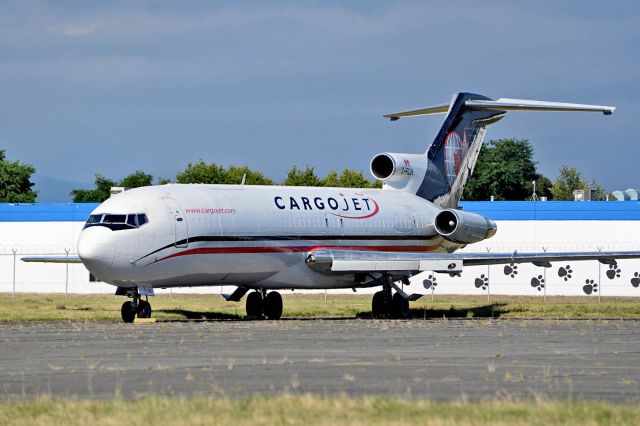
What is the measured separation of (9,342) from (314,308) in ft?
73.8

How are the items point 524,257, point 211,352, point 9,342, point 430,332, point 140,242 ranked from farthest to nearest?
point 524,257 < point 140,242 < point 430,332 < point 9,342 < point 211,352

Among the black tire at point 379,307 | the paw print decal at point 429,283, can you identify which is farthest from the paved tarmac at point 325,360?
the paw print decal at point 429,283

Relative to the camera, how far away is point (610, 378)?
60.4ft

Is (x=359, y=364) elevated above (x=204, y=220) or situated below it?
below

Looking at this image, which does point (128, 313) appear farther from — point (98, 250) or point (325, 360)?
point (325, 360)

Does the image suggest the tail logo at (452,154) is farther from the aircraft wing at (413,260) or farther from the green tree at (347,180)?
Answer: the green tree at (347,180)

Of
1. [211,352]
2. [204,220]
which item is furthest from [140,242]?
[211,352]

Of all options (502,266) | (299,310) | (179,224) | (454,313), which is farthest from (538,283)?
(179,224)

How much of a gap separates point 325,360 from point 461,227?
22.7 m

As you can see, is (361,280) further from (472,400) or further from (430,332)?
(472,400)

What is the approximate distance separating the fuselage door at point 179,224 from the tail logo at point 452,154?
1404 centimetres

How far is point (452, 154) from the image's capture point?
4666 centimetres

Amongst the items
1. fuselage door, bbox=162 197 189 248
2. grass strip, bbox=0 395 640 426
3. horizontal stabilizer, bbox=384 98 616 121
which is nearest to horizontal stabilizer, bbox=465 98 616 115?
horizontal stabilizer, bbox=384 98 616 121

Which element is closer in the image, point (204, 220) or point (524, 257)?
point (204, 220)
